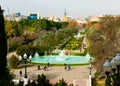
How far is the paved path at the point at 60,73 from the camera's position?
31406mm

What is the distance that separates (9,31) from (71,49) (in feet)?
41.7

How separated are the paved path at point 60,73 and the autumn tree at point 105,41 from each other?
3289mm

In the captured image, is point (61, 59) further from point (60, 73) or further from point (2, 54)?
point (2, 54)

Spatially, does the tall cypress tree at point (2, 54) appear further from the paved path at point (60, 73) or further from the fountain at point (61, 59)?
the fountain at point (61, 59)

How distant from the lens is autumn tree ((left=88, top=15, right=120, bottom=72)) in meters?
27.7

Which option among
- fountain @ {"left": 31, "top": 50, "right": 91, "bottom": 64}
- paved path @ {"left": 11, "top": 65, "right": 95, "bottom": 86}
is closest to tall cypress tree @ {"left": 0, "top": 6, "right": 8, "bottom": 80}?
paved path @ {"left": 11, "top": 65, "right": 95, "bottom": 86}

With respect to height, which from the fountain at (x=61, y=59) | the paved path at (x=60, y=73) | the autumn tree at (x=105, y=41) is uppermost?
the autumn tree at (x=105, y=41)

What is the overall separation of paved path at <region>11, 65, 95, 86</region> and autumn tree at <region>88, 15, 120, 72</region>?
3.29 m

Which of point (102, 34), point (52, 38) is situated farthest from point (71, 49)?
point (102, 34)

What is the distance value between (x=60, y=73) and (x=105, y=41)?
7.54m

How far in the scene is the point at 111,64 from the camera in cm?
965

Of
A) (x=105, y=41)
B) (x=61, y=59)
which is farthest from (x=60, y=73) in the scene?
(x=61, y=59)

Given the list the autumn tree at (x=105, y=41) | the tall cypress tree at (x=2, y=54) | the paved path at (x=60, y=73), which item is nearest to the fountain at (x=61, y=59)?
the paved path at (x=60, y=73)

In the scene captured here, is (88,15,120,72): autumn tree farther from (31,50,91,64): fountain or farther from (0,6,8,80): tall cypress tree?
(31,50,91,64): fountain
